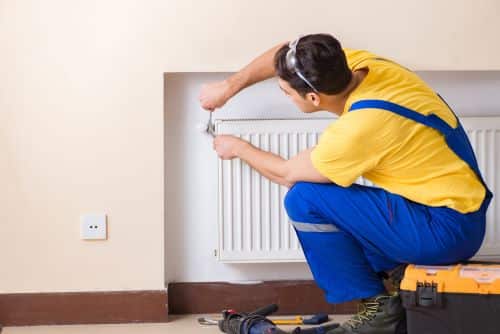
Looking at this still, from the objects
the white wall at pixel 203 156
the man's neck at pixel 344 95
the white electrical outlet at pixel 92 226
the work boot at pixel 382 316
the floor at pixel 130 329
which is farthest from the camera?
the white wall at pixel 203 156

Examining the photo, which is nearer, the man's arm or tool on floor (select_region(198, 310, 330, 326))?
the man's arm

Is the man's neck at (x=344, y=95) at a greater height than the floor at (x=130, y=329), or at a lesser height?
greater

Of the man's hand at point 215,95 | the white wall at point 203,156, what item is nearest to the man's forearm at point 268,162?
the man's hand at point 215,95

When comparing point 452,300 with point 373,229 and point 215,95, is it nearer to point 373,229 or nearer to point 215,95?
point 373,229

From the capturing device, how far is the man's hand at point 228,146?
9.05 ft

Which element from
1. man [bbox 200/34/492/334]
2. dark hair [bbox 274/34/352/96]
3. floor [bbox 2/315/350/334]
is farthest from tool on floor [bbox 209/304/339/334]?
dark hair [bbox 274/34/352/96]

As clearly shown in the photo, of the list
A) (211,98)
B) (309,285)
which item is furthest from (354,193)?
(309,285)

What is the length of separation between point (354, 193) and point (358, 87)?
0.93 feet

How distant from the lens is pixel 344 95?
2330mm

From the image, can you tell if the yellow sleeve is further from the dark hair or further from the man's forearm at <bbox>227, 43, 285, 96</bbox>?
the man's forearm at <bbox>227, 43, 285, 96</bbox>

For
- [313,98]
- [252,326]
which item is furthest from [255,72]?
[252,326]

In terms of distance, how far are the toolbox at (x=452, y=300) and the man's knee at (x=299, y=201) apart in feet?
1.06

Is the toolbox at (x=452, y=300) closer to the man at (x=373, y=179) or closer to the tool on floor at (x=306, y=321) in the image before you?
the man at (x=373, y=179)

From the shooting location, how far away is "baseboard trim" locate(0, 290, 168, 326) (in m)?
2.97
